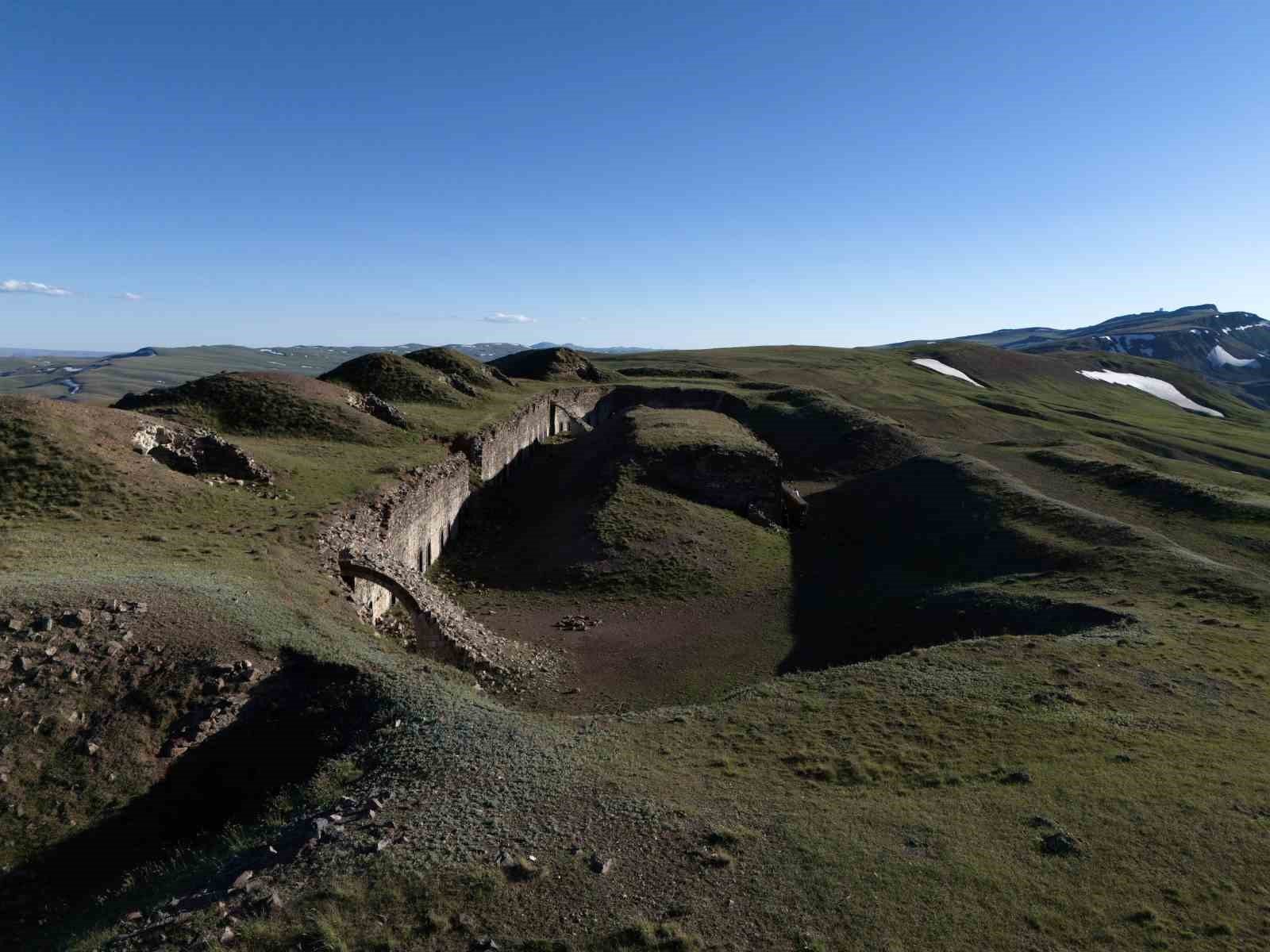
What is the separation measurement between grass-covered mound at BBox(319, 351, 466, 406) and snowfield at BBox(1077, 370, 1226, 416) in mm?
98980

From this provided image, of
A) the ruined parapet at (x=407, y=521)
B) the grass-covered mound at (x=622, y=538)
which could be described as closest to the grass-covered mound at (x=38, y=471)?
the ruined parapet at (x=407, y=521)

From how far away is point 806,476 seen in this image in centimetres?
4591

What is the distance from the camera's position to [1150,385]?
114000mm

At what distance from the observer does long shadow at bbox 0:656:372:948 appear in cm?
1026

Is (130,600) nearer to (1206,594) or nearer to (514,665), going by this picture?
(514,665)

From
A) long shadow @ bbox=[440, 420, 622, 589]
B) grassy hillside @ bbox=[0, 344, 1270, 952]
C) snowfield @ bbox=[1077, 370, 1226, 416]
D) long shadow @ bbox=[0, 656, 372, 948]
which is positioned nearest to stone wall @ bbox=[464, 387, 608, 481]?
long shadow @ bbox=[440, 420, 622, 589]

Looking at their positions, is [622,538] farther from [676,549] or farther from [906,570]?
[906,570]

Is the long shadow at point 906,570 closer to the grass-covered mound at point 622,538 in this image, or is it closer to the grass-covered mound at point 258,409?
the grass-covered mound at point 622,538

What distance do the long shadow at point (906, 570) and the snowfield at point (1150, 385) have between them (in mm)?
89222

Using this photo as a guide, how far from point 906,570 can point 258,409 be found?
31.9 m

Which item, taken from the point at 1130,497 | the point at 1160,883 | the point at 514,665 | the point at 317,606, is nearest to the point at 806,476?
the point at 1130,497

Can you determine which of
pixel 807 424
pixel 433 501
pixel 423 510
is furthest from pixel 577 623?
pixel 807 424

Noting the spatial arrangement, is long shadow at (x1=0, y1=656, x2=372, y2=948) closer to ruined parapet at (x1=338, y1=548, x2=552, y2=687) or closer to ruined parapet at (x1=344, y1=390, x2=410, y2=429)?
ruined parapet at (x1=338, y1=548, x2=552, y2=687)

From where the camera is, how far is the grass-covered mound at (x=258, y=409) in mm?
35750
